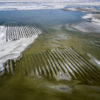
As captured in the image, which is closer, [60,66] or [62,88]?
→ [62,88]

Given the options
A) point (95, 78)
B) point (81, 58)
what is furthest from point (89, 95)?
point (81, 58)

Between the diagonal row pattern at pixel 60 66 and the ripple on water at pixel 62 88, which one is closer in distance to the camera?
the ripple on water at pixel 62 88

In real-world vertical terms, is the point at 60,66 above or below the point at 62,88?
above

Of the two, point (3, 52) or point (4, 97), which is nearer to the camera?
point (4, 97)

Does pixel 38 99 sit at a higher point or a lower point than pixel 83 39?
lower

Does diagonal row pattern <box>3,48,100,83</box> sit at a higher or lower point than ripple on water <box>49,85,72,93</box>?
higher

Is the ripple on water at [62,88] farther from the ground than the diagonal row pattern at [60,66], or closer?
closer

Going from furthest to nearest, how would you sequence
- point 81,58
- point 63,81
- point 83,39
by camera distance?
point 83,39 → point 81,58 → point 63,81

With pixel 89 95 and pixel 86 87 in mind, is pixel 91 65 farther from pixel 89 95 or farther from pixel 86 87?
pixel 89 95

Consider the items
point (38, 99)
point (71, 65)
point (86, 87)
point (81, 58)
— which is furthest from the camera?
point (81, 58)

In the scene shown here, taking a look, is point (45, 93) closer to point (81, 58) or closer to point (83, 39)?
point (81, 58)

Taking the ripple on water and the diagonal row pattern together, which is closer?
the ripple on water
